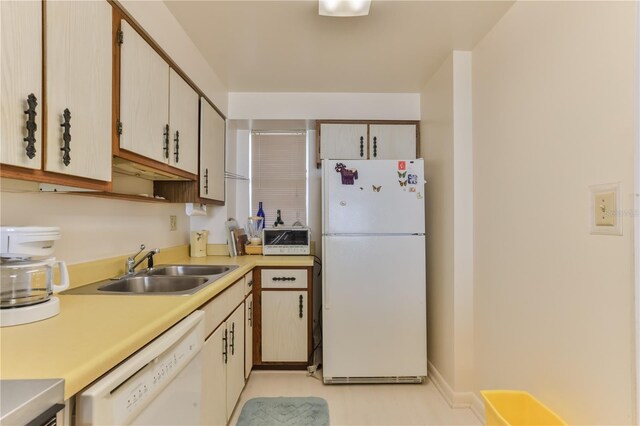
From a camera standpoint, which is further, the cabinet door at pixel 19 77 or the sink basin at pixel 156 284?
the sink basin at pixel 156 284

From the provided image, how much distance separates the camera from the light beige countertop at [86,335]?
0.70m

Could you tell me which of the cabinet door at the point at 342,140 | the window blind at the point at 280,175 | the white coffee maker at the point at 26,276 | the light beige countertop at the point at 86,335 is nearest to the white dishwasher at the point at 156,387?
the light beige countertop at the point at 86,335

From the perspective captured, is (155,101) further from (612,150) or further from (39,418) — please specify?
(612,150)

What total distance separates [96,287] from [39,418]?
102 cm

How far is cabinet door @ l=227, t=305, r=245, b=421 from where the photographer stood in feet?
6.14

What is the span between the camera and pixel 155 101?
1.62 metres

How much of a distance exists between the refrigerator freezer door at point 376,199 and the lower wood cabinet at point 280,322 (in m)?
0.59

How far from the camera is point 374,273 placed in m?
2.40

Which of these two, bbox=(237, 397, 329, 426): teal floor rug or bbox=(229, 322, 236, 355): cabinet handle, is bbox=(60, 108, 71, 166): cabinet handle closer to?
bbox=(229, 322, 236, 355): cabinet handle

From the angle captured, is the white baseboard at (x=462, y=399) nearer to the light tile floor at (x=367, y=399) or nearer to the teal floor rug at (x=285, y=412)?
the light tile floor at (x=367, y=399)

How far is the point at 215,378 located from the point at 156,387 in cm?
73

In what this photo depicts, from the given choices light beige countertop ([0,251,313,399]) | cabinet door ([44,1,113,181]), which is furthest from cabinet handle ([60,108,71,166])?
light beige countertop ([0,251,313,399])

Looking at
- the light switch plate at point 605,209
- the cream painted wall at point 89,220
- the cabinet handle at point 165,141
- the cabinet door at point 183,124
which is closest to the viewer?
the light switch plate at point 605,209

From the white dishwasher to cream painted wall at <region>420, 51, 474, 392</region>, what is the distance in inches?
62.5
